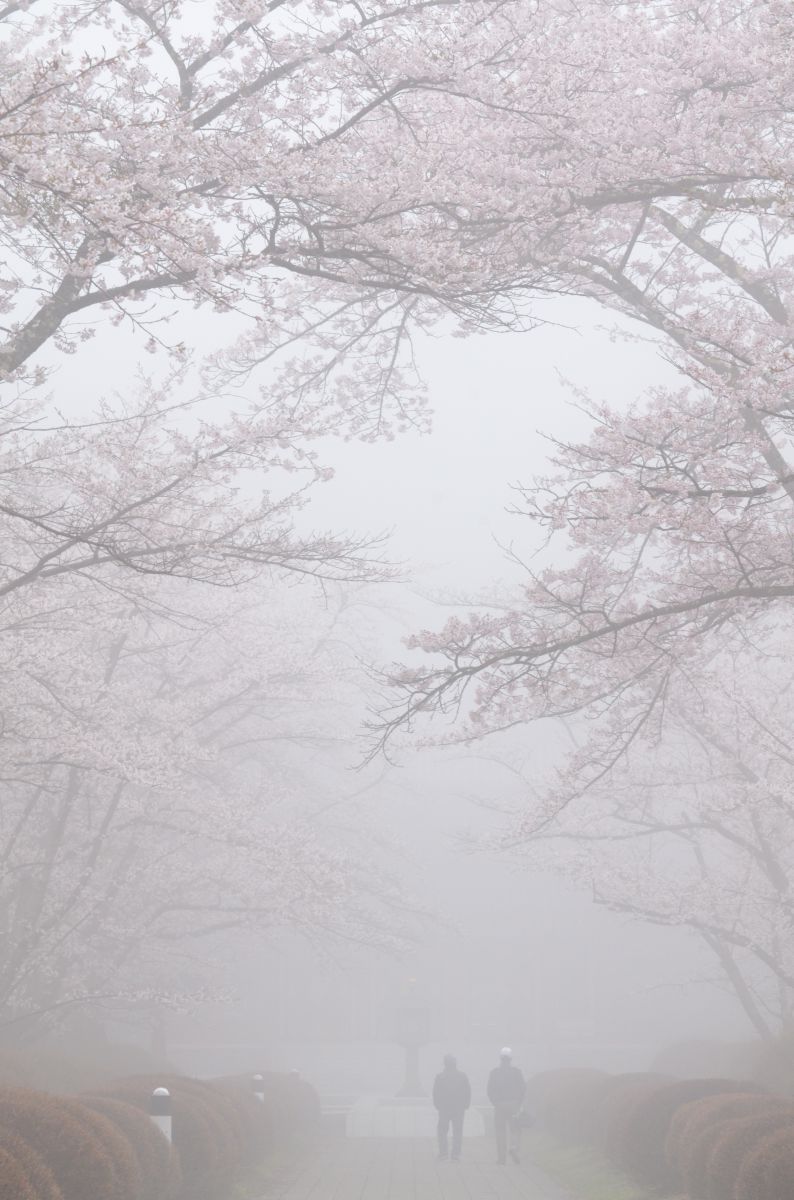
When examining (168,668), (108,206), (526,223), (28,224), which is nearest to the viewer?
(108,206)

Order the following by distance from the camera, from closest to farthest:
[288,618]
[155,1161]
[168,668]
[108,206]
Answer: [108,206], [155,1161], [168,668], [288,618]

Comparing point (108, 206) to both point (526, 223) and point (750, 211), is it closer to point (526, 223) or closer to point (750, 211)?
point (526, 223)

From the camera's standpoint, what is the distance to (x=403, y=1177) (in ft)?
40.0

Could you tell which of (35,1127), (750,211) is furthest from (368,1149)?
(750,211)

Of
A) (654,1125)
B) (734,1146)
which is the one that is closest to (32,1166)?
(734,1146)

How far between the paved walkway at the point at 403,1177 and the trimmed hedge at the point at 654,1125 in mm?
943

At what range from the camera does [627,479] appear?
6.48 metres

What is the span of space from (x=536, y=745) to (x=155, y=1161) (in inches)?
1714

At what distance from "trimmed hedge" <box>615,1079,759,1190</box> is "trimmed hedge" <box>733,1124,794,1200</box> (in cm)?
340

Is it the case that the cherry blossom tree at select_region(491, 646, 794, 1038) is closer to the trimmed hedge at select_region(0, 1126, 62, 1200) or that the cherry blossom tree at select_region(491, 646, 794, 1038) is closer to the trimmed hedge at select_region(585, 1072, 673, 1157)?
the trimmed hedge at select_region(585, 1072, 673, 1157)

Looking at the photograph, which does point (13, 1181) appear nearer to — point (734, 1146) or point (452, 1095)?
point (734, 1146)

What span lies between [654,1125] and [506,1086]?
4228 mm

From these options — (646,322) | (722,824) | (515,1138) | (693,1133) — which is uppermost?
(646,322)

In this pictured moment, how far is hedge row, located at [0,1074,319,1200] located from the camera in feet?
17.5
